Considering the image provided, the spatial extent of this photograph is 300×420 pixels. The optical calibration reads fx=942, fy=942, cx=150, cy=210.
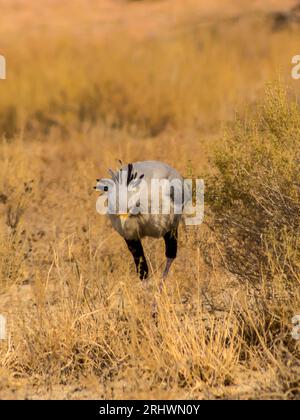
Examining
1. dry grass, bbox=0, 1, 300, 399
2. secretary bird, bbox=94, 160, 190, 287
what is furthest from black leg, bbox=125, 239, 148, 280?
dry grass, bbox=0, 1, 300, 399

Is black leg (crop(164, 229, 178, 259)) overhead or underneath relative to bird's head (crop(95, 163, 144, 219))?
underneath

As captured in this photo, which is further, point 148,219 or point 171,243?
point 171,243

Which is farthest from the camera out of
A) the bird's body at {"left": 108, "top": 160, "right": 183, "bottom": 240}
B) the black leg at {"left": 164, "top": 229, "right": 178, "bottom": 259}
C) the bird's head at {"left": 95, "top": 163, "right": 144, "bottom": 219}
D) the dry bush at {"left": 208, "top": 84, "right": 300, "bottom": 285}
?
the black leg at {"left": 164, "top": 229, "right": 178, "bottom": 259}

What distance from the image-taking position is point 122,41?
16.2 meters

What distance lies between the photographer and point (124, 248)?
7168mm

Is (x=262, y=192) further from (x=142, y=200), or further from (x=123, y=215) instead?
(x=123, y=215)

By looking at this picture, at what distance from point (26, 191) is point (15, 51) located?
25.9ft

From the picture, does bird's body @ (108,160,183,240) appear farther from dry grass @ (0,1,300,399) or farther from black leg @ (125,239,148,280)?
dry grass @ (0,1,300,399)

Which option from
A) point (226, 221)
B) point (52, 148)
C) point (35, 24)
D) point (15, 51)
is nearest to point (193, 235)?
point (226, 221)

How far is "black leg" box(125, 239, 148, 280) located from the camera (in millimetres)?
6246

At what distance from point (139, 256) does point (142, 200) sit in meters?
0.62

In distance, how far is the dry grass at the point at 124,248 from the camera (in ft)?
15.6

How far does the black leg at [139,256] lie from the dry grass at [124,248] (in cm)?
12

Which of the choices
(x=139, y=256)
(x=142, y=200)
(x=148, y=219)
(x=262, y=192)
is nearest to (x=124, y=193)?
(x=142, y=200)
